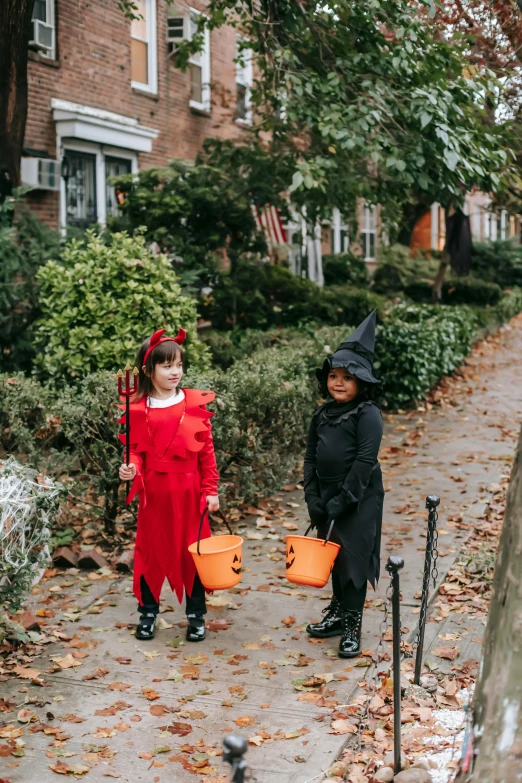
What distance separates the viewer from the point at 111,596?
578 cm

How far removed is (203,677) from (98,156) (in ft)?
36.8

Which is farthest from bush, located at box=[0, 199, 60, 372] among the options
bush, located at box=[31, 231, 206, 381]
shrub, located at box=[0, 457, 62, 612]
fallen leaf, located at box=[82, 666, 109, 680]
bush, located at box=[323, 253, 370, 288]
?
bush, located at box=[323, 253, 370, 288]

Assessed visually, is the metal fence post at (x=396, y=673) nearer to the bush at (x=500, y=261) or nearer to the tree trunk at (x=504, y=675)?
the tree trunk at (x=504, y=675)

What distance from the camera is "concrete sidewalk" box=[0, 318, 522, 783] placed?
378cm

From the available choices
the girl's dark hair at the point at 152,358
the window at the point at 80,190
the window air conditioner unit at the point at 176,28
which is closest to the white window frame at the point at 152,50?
the window air conditioner unit at the point at 176,28

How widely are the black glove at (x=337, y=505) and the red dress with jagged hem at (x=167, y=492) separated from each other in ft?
2.24

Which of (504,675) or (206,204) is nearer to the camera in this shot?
(504,675)

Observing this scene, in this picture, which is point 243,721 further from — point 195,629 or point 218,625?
point 218,625

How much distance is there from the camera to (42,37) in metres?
13.0

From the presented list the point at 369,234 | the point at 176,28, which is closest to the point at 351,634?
the point at 176,28

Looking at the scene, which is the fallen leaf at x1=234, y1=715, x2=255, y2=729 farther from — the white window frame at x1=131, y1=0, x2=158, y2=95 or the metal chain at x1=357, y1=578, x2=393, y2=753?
the white window frame at x1=131, y1=0, x2=158, y2=95

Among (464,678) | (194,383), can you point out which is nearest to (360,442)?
(464,678)

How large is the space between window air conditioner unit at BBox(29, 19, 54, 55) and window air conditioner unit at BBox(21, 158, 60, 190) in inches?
64.4

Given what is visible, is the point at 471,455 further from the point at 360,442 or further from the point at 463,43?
the point at 360,442
